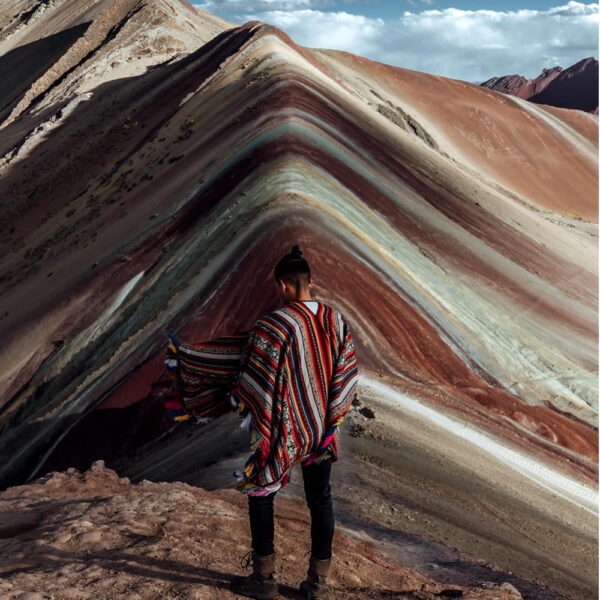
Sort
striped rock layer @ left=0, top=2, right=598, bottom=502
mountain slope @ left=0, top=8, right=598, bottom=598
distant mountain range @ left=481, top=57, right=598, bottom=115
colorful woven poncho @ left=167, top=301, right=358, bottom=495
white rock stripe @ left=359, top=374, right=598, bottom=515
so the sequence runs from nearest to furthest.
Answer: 1. colorful woven poncho @ left=167, top=301, right=358, bottom=495
2. mountain slope @ left=0, top=8, right=598, bottom=598
3. white rock stripe @ left=359, top=374, right=598, bottom=515
4. striped rock layer @ left=0, top=2, right=598, bottom=502
5. distant mountain range @ left=481, top=57, right=598, bottom=115

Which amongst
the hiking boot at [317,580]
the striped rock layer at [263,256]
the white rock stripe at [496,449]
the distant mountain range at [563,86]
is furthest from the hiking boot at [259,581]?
the distant mountain range at [563,86]

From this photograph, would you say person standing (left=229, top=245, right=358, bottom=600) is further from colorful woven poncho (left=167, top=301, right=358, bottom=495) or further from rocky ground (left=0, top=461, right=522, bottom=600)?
rocky ground (left=0, top=461, right=522, bottom=600)

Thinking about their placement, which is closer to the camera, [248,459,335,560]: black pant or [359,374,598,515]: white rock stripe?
[248,459,335,560]: black pant

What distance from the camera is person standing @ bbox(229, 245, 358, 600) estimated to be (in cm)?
Result: 354

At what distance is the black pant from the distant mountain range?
335 ft

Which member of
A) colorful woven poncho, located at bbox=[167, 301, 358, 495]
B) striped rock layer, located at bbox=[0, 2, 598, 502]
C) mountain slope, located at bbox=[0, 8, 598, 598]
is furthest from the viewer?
striped rock layer, located at bbox=[0, 2, 598, 502]

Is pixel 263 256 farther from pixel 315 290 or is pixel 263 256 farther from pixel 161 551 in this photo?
pixel 161 551

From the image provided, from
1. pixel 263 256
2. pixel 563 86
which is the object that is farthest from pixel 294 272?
pixel 563 86

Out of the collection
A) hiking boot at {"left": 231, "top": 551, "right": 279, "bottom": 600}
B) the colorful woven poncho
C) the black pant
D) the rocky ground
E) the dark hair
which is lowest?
the rocky ground

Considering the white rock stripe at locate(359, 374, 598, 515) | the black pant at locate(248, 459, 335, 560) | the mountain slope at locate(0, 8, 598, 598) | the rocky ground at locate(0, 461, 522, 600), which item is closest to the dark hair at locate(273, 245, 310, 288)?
the black pant at locate(248, 459, 335, 560)

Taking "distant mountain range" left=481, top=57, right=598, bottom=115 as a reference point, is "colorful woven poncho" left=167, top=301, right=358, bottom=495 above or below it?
below

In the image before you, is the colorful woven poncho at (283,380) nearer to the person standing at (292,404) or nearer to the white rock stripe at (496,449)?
the person standing at (292,404)

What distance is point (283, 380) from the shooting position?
139 inches

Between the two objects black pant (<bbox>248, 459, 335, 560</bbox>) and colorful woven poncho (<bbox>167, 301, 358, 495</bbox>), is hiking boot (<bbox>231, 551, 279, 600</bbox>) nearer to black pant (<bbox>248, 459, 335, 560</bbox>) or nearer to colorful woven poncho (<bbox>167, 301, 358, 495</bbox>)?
black pant (<bbox>248, 459, 335, 560</bbox>)
